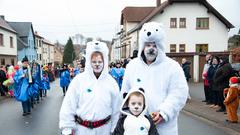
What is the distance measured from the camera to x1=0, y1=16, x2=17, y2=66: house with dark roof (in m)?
33.7

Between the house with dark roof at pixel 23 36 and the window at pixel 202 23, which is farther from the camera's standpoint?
the house with dark roof at pixel 23 36

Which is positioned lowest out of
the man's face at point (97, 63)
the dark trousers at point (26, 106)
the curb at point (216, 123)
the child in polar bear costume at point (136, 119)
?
the curb at point (216, 123)

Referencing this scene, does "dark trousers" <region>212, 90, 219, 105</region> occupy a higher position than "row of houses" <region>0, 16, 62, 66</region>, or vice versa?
"row of houses" <region>0, 16, 62, 66</region>

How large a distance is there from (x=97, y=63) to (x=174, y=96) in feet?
3.30

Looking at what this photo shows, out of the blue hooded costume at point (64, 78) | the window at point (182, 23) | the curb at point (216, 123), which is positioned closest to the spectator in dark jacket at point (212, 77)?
the curb at point (216, 123)

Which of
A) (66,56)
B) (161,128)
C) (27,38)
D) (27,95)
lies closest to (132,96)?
(161,128)

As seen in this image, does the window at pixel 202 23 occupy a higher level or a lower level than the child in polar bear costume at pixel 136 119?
higher

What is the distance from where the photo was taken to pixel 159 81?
Answer: 3.36 meters

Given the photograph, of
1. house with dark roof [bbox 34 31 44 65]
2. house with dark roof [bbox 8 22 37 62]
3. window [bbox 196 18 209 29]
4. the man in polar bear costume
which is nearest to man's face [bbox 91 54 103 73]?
the man in polar bear costume

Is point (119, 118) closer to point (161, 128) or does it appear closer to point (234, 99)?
point (161, 128)

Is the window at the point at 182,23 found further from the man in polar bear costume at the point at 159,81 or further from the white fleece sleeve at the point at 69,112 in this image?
the white fleece sleeve at the point at 69,112

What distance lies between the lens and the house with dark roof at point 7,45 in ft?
111

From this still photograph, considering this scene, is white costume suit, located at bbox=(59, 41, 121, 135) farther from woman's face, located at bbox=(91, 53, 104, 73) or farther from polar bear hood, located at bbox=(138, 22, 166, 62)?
polar bear hood, located at bbox=(138, 22, 166, 62)

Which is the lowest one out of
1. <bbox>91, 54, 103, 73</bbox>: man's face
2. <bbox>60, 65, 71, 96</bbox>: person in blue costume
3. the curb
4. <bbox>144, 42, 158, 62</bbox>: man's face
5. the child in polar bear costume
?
the curb
